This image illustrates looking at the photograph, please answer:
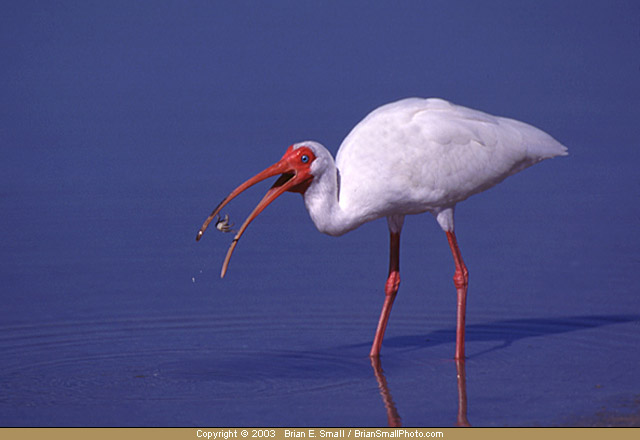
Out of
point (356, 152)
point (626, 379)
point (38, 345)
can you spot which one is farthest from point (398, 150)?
point (38, 345)

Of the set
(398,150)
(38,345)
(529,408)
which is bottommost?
(529,408)

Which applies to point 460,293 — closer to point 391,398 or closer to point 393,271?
point 393,271

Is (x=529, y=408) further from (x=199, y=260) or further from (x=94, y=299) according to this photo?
→ (x=199, y=260)

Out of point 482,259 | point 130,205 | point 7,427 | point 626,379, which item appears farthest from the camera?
point 130,205

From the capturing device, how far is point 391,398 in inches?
289

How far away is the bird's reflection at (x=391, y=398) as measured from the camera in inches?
271

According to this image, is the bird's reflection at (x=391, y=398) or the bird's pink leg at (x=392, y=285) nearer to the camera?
the bird's reflection at (x=391, y=398)

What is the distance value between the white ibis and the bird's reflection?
0.79ft

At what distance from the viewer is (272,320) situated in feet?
29.8

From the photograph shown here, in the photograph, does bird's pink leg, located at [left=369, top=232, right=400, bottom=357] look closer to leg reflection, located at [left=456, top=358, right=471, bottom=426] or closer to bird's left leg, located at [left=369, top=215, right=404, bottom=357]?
bird's left leg, located at [left=369, top=215, right=404, bottom=357]

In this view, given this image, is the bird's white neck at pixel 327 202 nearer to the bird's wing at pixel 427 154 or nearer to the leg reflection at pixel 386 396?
the bird's wing at pixel 427 154

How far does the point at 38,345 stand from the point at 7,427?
1557 millimetres

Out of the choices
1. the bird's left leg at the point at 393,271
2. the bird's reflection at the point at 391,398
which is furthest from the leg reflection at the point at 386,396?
the bird's left leg at the point at 393,271

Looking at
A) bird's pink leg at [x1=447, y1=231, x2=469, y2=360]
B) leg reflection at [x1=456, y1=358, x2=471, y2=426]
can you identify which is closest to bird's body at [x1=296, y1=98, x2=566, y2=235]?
bird's pink leg at [x1=447, y1=231, x2=469, y2=360]
